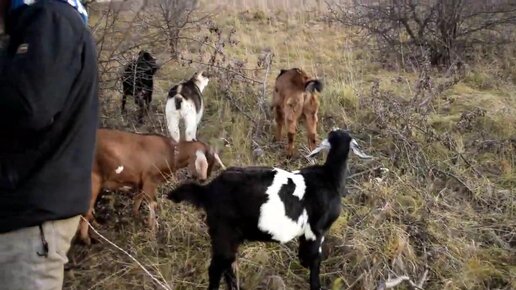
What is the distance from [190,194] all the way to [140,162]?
1.04 m

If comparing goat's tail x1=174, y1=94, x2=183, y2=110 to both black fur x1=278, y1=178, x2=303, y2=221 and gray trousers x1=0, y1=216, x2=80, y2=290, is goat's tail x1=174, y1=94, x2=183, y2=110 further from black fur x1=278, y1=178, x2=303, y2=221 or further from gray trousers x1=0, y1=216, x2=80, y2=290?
gray trousers x1=0, y1=216, x2=80, y2=290

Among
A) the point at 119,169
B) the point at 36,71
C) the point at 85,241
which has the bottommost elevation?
the point at 85,241

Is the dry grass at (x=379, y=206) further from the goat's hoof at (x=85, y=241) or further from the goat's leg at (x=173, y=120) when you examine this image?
the goat's leg at (x=173, y=120)

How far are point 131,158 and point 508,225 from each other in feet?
9.87

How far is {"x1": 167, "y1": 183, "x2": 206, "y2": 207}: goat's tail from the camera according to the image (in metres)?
3.87

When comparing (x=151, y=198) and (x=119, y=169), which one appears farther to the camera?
(x=151, y=198)

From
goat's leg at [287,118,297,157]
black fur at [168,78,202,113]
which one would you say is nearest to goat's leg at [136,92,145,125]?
black fur at [168,78,202,113]

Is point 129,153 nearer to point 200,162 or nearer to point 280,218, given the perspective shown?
point 200,162

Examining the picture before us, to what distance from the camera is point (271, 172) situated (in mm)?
4129

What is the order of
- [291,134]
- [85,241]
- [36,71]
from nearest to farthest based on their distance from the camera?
[36,71]
[85,241]
[291,134]

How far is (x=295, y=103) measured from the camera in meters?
6.41

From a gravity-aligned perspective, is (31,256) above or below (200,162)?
above

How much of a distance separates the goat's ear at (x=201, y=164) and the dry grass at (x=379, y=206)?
0.29 meters

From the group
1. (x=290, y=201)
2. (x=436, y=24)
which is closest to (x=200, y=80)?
(x=290, y=201)
